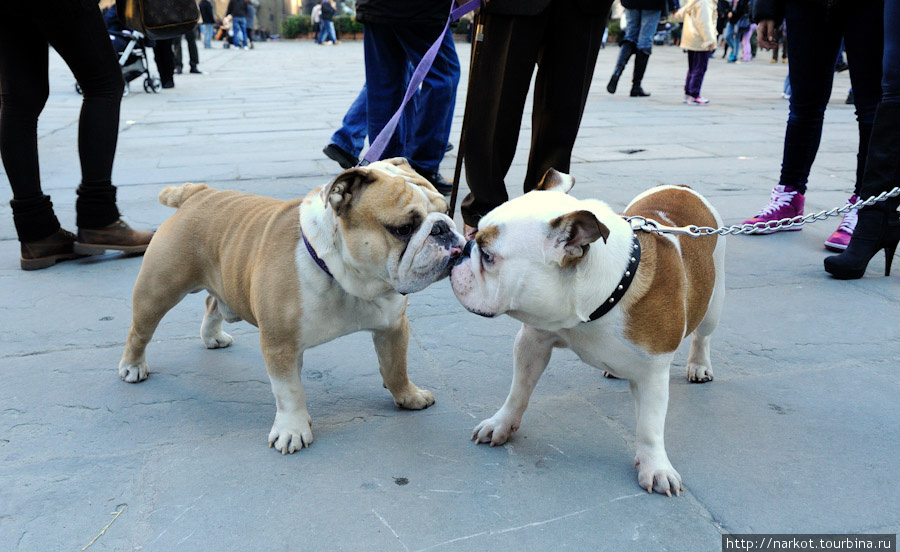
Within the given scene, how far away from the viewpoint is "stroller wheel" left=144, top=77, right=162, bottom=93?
13.4 meters

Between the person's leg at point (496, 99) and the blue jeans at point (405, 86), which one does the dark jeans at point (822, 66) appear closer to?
the person's leg at point (496, 99)

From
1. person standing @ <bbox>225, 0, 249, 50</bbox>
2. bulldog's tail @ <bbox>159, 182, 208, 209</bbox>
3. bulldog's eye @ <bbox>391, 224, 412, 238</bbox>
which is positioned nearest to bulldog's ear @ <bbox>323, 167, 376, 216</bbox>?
bulldog's eye @ <bbox>391, 224, 412, 238</bbox>

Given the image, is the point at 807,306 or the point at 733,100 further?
the point at 733,100

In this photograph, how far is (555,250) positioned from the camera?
201 centimetres

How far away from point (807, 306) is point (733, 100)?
31.1 ft

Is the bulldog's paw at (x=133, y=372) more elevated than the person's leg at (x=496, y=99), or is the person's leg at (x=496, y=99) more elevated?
the person's leg at (x=496, y=99)

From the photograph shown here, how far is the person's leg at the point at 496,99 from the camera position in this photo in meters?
3.82

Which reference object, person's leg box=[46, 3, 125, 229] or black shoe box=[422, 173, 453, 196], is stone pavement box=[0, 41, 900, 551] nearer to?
person's leg box=[46, 3, 125, 229]

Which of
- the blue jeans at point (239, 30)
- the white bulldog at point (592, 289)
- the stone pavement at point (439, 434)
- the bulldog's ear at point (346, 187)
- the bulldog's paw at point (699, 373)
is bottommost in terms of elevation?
the stone pavement at point (439, 434)

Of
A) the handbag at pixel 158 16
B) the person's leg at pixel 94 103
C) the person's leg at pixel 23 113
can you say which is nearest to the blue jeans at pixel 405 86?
the handbag at pixel 158 16

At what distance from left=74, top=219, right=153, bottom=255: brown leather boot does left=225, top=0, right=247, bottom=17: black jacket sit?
29.8 m

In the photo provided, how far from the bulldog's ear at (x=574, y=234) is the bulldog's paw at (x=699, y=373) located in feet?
3.52

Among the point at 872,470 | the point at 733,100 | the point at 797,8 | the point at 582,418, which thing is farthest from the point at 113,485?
the point at 733,100

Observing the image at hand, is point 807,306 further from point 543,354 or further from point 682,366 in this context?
point 543,354
